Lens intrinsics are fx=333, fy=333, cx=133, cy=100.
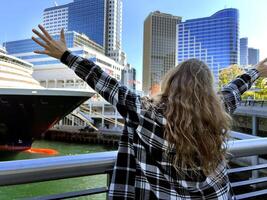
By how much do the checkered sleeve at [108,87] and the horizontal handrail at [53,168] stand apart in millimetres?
274

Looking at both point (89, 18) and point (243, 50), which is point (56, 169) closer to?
point (243, 50)

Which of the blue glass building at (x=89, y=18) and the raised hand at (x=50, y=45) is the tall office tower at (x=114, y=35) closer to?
the blue glass building at (x=89, y=18)

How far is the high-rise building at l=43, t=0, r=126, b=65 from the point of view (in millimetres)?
83875

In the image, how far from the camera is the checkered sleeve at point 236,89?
159 cm

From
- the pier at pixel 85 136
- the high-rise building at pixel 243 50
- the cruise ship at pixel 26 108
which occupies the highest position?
the high-rise building at pixel 243 50

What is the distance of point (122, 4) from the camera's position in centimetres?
8925

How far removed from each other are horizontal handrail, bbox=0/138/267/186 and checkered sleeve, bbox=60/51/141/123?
27 centimetres

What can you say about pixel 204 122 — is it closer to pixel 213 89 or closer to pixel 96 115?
pixel 213 89

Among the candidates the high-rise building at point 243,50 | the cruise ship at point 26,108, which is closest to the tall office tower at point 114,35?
the high-rise building at point 243,50

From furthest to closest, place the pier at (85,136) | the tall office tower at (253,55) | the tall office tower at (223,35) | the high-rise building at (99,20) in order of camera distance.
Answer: the high-rise building at (99,20) → the tall office tower at (253,55) → the tall office tower at (223,35) → the pier at (85,136)

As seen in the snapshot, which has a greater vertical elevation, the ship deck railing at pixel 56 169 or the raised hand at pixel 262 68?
the raised hand at pixel 262 68

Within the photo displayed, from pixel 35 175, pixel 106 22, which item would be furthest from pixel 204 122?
pixel 106 22

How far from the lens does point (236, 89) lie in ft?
5.66

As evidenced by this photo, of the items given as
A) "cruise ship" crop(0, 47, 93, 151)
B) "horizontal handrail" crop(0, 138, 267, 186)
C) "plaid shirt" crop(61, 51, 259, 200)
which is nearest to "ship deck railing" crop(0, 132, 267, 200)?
"horizontal handrail" crop(0, 138, 267, 186)
